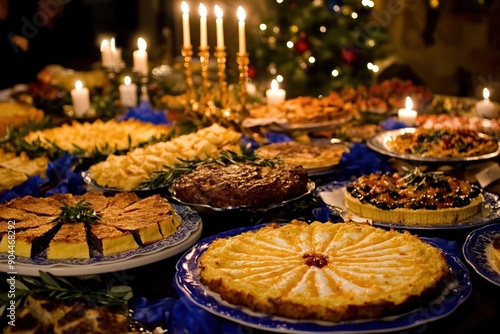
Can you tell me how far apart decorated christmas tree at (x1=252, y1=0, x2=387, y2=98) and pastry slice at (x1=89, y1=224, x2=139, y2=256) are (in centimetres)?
474

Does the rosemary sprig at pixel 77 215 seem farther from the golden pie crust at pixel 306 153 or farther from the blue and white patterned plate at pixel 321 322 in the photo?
the golden pie crust at pixel 306 153

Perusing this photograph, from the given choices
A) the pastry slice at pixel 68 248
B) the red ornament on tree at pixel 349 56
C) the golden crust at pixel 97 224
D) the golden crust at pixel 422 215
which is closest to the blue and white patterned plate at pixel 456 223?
the golden crust at pixel 422 215

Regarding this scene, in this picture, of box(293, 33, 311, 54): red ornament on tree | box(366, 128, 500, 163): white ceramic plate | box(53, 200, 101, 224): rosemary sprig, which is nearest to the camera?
box(53, 200, 101, 224): rosemary sprig

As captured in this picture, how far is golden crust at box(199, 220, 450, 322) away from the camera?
132cm

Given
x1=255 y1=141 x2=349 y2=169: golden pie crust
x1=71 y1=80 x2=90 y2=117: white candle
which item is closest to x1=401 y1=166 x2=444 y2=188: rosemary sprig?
x1=255 y1=141 x2=349 y2=169: golden pie crust

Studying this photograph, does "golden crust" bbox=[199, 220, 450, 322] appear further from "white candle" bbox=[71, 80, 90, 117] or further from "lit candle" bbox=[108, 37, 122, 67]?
"lit candle" bbox=[108, 37, 122, 67]

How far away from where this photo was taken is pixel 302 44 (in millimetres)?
6379

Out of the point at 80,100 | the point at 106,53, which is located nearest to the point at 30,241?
the point at 80,100

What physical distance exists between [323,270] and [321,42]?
5118 millimetres

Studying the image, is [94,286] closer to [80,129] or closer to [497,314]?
[497,314]

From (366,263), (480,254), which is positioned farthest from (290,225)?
(480,254)

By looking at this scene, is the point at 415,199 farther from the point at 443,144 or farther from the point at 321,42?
the point at 321,42

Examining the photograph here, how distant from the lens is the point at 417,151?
104 inches

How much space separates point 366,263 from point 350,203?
2.01ft
